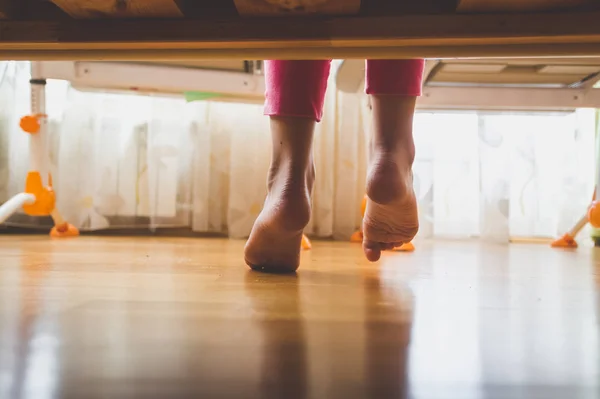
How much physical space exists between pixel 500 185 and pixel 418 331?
161 cm

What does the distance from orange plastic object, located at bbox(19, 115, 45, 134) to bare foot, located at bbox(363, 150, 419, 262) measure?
123 cm

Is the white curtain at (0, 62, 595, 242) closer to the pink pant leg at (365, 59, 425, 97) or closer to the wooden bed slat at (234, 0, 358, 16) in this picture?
the pink pant leg at (365, 59, 425, 97)

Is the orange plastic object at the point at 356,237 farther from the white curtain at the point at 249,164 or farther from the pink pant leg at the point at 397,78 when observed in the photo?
the pink pant leg at the point at 397,78

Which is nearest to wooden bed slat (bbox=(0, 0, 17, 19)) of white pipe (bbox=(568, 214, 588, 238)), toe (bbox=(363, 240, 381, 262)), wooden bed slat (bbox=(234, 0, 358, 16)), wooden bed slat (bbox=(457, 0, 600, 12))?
wooden bed slat (bbox=(234, 0, 358, 16))

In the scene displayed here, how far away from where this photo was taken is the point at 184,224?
1956 mm

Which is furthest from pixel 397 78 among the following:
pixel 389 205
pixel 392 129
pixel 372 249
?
pixel 372 249

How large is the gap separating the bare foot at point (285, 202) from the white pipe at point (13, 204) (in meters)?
1.07

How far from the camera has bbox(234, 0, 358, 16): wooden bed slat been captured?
368 mm

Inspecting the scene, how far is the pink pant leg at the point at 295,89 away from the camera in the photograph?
0.76 metres

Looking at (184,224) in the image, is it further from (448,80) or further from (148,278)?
(148,278)

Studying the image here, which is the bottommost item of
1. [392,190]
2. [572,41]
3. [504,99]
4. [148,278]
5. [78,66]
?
[148,278]

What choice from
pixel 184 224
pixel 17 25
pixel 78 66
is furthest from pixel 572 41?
pixel 184 224

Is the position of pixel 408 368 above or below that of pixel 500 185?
below

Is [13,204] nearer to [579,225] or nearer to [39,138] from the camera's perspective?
[39,138]
